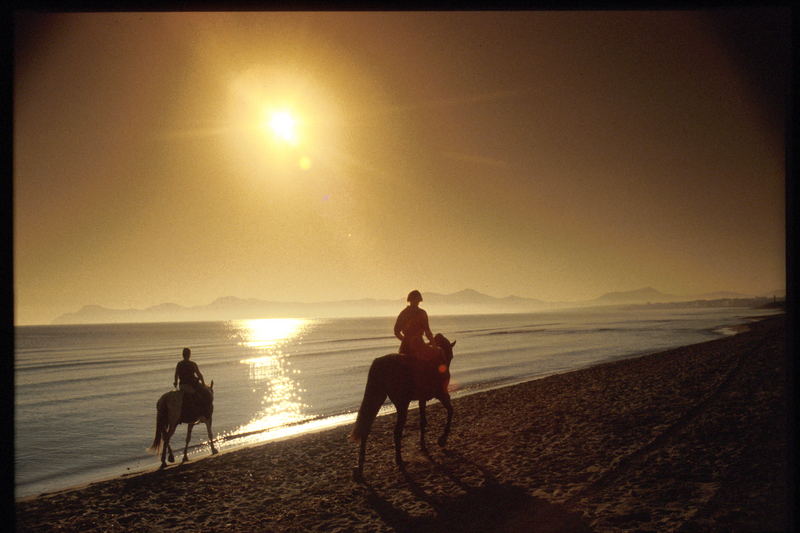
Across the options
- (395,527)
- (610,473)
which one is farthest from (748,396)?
(395,527)

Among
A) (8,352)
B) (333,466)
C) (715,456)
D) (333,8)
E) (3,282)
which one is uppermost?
(333,8)

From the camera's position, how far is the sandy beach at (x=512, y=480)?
532 centimetres

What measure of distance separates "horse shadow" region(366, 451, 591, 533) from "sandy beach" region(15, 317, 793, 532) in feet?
0.10

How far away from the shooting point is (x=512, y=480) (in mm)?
6996

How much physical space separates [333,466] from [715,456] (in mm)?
6864

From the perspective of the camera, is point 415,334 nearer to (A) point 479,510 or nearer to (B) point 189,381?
(A) point 479,510

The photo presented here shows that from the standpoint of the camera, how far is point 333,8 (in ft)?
9.72

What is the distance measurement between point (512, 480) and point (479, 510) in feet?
4.16

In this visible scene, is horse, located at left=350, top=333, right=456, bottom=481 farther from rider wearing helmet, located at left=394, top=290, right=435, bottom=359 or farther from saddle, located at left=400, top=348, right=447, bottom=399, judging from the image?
rider wearing helmet, located at left=394, top=290, right=435, bottom=359

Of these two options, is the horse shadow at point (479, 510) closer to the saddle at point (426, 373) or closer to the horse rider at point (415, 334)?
the saddle at point (426, 373)

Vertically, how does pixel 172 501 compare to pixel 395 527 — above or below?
below

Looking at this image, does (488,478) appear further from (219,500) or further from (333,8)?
(333,8)

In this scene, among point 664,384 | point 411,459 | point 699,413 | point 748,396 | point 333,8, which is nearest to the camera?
point 333,8

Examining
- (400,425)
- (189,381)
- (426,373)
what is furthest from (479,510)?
(189,381)
